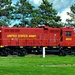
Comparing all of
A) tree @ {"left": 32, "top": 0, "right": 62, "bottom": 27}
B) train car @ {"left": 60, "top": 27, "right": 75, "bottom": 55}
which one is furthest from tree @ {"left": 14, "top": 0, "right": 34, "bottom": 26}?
train car @ {"left": 60, "top": 27, "right": 75, "bottom": 55}

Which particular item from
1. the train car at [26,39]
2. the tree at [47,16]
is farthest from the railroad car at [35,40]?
the tree at [47,16]

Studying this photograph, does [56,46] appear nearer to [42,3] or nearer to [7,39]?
[7,39]

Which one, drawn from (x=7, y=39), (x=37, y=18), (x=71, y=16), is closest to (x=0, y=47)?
(x=7, y=39)

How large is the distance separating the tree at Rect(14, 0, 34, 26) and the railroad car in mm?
24338

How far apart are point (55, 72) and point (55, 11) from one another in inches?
1967

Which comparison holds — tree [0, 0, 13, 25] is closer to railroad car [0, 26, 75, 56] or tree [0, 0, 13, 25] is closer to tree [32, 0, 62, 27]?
tree [32, 0, 62, 27]

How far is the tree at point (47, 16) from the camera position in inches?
2531

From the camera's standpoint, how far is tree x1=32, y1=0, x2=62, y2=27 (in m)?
64.3

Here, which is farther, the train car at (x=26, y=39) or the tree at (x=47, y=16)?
the tree at (x=47, y=16)

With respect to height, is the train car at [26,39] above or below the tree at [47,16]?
below

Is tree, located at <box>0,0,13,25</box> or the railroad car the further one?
tree, located at <box>0,0,13,25</box>

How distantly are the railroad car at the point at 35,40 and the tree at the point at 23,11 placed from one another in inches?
958

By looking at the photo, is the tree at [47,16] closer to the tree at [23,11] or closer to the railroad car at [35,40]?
the tree at [23,11]

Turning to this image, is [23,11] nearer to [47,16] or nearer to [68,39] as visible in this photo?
[47,16]
